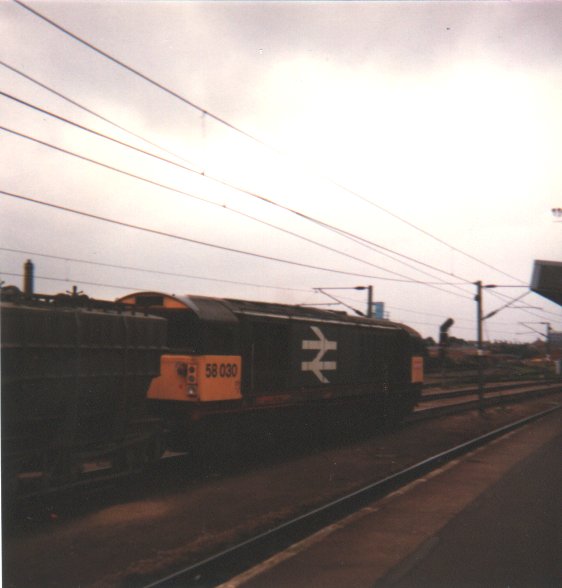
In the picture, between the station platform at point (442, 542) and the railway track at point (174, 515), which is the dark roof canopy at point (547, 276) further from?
the station platform at point (442, 542)

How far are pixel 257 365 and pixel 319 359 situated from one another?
2568 mm

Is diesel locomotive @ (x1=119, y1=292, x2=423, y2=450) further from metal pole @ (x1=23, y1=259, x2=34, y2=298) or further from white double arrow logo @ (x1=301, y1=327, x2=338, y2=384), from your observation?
metal pole @ (x1=23, y1=259, x2=34, y2=298)

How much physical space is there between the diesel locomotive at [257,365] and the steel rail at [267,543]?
299 cm

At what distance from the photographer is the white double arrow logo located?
14.0 m

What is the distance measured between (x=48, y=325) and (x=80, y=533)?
2.41m

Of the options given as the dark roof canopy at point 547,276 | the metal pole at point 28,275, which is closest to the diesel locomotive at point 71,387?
the metal pole at point 28,275

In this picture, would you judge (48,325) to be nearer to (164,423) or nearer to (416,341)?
(164,423)

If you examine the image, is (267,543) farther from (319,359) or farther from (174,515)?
(319,359)

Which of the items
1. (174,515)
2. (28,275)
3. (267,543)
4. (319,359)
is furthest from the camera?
(28,275)

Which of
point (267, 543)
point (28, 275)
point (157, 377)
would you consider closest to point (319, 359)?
point (157, 377)

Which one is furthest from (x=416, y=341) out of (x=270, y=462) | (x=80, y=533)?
(x=80, y=533)

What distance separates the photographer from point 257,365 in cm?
1237

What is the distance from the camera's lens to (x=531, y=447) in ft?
50.6

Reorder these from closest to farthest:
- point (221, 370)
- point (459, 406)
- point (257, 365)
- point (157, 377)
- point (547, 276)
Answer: point (157, 377)
point (221, 370)
point (257, 365)
point (547, 276)
point (459, 406)
